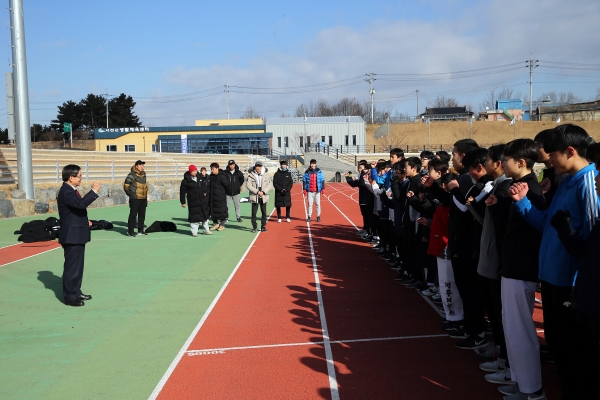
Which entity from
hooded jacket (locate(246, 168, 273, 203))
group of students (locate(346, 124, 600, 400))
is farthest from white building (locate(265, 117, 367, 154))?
group of students (locate(346, 124, 600, 400))

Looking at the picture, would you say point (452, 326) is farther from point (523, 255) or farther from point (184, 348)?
point (184, 348)

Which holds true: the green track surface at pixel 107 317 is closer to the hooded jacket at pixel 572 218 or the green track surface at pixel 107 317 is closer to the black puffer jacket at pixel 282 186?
the hooded jacket at pixel 572 218

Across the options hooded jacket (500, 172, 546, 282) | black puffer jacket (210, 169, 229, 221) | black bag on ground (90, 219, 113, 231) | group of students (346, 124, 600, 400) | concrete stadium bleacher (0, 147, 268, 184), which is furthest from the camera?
concrete stadium bleacher (0, 147, 268, 184)

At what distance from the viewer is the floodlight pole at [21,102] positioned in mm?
19688

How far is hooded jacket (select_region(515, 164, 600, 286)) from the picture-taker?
3543 mm

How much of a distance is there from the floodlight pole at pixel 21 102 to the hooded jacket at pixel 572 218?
19818 mm

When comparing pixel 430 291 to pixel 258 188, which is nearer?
pixel 430 291

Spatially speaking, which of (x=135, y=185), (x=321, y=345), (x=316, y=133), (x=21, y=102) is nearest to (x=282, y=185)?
(x=135, y=185)

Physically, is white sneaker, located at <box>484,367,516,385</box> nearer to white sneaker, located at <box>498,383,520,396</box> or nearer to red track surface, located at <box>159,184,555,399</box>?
red track surface, located at <box>159,184,555,399</box>

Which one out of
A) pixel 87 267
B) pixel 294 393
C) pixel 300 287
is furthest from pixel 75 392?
pixel 87 267

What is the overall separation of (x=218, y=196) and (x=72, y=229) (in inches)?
327

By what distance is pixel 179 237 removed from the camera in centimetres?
1481

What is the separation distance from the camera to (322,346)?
5.90 metres

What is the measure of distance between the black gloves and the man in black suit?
6143 millimetres
